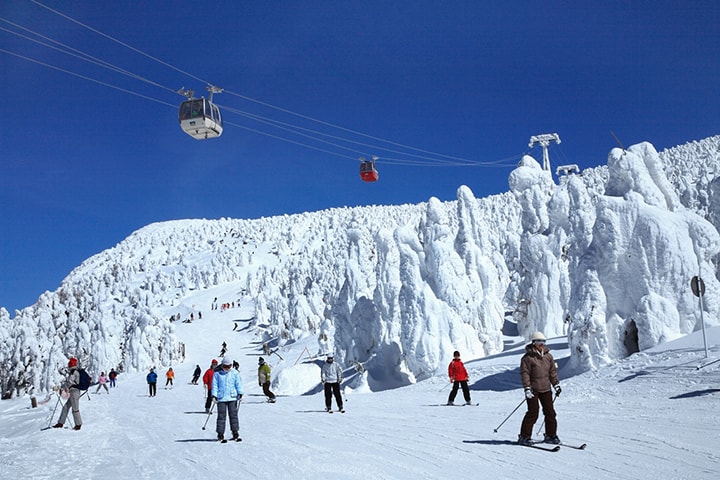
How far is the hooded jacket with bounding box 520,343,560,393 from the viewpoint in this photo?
767cm

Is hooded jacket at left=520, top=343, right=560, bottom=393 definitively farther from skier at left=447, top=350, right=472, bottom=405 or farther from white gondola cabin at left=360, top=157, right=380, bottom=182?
white gondola cabin at left=360, top=157, right=380, bottom=182

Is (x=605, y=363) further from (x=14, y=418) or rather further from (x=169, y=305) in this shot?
(x=169, y=305)

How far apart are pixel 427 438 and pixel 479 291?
2429 cm

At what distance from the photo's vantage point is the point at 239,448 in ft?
29.5

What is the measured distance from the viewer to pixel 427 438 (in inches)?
Answer: 356

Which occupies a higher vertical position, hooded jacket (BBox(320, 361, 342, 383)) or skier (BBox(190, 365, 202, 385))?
hooded jacket (BBox(320, 361, 342, 383))

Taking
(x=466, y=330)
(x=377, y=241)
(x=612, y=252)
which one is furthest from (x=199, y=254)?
(x=612, y=252)

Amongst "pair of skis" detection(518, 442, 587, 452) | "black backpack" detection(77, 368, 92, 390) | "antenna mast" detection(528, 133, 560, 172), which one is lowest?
"pair of skis" detection(518, 442, 587, 452)

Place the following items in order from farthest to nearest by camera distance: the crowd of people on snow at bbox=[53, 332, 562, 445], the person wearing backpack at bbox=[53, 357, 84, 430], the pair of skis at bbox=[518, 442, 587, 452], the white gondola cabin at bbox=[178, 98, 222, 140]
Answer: the white gondola cabin at bbox=[178, 98, 222, 140] < the person wearing backpack at bbox=[53, 357, 84, 430] < the crowd of people on snow at bbox=[53, 332, 562, 445] < the pair of skis at bbox=[518, 442, 587, 452]

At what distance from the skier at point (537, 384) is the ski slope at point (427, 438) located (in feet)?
1.10

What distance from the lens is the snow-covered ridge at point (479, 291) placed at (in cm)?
1717

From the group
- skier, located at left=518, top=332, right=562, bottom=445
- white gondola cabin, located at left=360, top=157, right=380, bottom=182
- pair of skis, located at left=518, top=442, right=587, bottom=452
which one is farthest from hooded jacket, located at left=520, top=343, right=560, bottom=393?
white gondola cabin, located at left=360, top=157, right=380, bottom=182

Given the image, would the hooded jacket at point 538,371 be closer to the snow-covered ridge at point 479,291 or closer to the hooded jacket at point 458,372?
the hooded jacket at point 458,372

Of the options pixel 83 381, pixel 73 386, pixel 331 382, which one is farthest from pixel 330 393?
pixel 73 386
